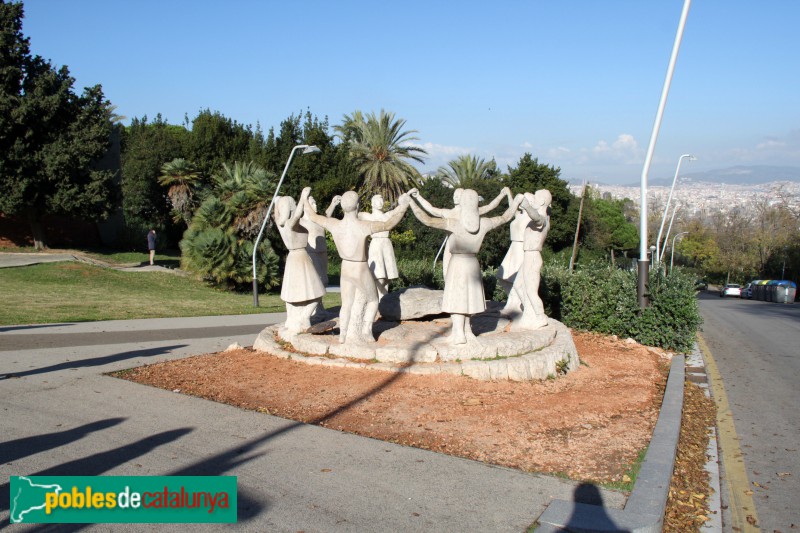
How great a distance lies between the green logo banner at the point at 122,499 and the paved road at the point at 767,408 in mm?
4084

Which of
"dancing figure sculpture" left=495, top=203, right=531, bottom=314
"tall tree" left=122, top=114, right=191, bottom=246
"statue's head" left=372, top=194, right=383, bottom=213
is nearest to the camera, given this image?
"dancing figure sculpture" left=495, top=203, right=531, bottom=314

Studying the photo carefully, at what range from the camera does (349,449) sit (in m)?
5.62

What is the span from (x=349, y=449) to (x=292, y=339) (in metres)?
4.08

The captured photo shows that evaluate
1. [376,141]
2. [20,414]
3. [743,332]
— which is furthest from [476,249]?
[376,141]

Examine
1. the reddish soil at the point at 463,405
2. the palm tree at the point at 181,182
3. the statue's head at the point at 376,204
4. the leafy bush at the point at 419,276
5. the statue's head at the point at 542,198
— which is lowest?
the reddish soil at the point at 463,405

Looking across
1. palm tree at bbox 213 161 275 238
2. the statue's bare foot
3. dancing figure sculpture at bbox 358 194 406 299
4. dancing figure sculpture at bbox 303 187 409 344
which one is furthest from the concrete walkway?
the statue's bare foot

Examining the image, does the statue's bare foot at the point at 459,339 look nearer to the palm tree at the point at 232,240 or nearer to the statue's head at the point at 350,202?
the statue's head at the point at 350,202

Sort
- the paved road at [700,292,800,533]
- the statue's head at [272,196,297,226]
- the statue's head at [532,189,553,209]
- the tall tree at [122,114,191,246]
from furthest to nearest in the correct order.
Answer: the tall tree at [122,114,191,246] < the statue's head at [532,189,553,209] < the statue's head at [272,196,297,226] < the paved road at [700,292,800,533]

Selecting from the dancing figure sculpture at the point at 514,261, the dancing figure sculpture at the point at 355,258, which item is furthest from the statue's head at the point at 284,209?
the dancing figure sculpture at the point at 514,261

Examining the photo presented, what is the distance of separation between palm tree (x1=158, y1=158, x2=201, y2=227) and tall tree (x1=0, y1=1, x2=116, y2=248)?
416 centimetres

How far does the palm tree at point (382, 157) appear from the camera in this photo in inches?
1622

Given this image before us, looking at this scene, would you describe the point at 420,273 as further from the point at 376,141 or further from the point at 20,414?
the point at 376,141

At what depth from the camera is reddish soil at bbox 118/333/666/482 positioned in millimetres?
5797

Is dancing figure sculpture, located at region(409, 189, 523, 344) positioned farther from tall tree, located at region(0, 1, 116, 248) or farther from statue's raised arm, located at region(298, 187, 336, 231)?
tall tree, located at region(0, 1, 116, 248)
